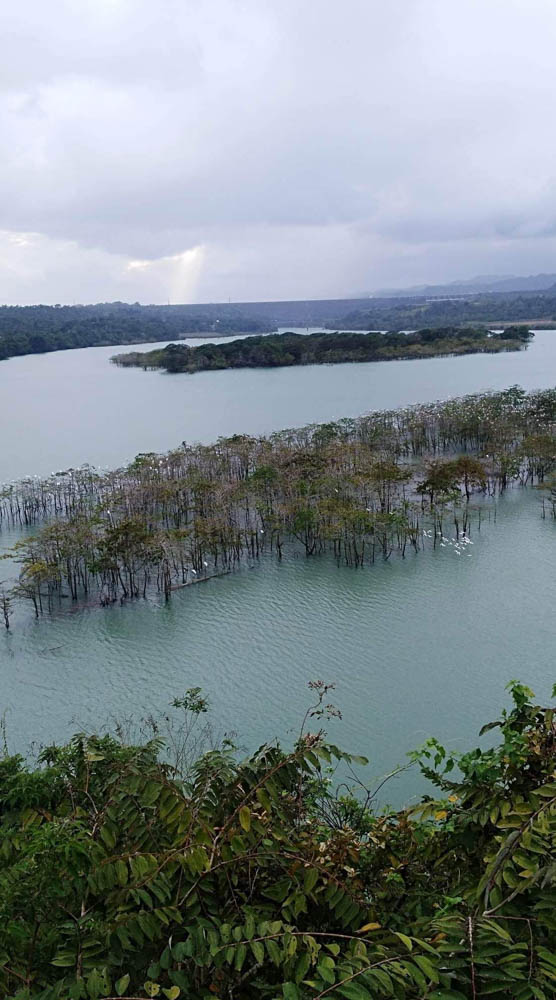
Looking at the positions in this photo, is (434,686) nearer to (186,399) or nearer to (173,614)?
(173,614)

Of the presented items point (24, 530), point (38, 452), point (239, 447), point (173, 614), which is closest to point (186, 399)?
point (38, 452)

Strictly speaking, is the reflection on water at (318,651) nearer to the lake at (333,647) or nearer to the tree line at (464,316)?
the lake at (333,647)

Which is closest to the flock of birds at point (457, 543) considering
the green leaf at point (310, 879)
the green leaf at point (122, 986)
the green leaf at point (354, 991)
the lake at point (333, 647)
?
the lake at point (333, 647)

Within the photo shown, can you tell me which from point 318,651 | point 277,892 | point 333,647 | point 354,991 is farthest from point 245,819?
point 333,647

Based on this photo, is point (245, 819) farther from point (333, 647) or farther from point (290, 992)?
point (333, 647)

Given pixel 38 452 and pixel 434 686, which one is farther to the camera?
pixel 38 452

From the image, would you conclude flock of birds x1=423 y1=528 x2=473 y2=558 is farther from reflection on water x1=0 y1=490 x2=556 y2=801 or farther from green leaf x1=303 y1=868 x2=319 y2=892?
green leaf x1=303 y1=868 x2=319 y2=892
